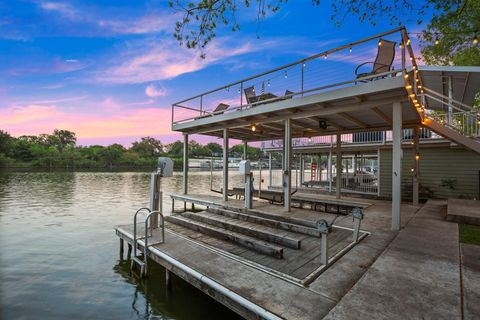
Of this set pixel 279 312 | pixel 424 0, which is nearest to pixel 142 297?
pixel 279 312

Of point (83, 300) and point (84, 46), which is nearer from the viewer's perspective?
point (83, 300)

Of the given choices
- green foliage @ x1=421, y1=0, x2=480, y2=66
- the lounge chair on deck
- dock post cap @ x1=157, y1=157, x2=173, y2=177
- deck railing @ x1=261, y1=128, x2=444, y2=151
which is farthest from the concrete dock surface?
green foliage @ x1=421, y1=0, x2=480, y2=66

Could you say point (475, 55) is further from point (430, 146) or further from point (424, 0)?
point (424, 0)

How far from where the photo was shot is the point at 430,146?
1083cm

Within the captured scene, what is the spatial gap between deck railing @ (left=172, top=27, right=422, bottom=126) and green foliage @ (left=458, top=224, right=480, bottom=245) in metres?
3.34

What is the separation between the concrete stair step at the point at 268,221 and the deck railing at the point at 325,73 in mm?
3624

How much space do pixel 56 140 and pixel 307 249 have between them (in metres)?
98.5

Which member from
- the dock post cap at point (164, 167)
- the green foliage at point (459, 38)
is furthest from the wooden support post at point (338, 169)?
the dock post cap at point (164, 167)

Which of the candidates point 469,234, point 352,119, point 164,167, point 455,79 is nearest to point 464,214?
point 469,234

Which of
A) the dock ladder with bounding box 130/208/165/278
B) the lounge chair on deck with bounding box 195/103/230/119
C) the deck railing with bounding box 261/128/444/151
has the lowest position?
the dock ladder with bounding box 130/208/165/278

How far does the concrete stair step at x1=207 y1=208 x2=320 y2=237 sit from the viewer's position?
555 centimetres

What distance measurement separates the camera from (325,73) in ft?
20.4

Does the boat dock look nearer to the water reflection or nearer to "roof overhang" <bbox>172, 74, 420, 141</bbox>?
"roof overhang" <bbox>172, 74, 420, 141</bbox>

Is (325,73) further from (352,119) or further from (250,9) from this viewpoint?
(250,9)
